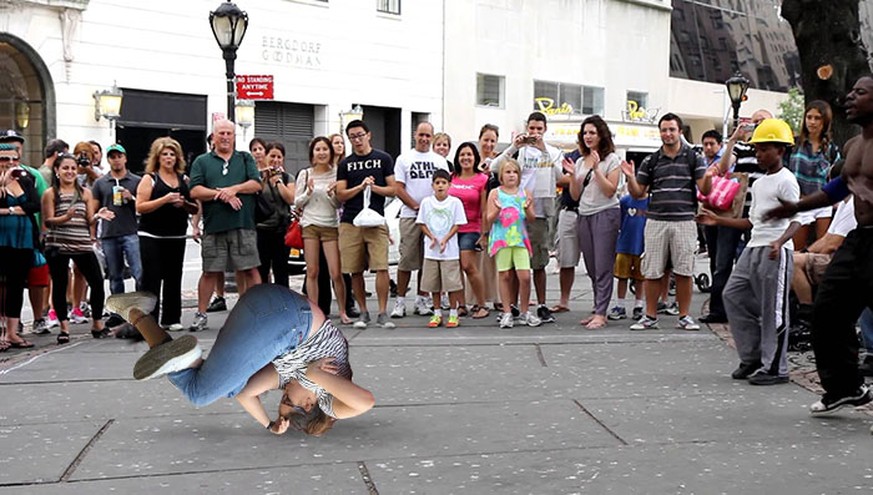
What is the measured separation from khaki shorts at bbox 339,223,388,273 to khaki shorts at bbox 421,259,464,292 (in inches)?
16.1

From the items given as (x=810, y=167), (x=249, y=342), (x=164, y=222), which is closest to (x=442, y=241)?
(x=164, y=222)

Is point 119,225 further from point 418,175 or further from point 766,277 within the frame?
point 766,277

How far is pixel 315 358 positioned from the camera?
19.7ft

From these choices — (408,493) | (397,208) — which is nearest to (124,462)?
(408,493)

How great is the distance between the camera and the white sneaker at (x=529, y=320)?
446 inches

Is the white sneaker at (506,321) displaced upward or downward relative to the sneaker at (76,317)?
upward

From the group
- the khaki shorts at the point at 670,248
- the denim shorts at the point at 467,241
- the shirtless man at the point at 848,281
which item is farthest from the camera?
the denim shorts at the point at 467,241

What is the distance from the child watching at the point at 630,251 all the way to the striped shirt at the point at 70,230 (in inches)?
197

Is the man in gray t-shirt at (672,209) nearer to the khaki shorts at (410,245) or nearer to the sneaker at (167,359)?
the khaki shorts at (410,245)

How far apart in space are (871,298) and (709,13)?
1839 inches

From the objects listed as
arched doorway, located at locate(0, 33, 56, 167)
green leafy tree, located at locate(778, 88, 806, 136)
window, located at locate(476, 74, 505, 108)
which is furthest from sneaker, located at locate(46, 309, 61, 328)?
green leafy tree, located at locate(778, 88, 806, 136)

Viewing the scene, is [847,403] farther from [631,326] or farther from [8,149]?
[8,149]

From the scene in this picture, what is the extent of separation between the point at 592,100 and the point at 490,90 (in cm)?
618

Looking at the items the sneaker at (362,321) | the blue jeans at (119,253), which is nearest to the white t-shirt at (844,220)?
the sneaker at (362,321)
